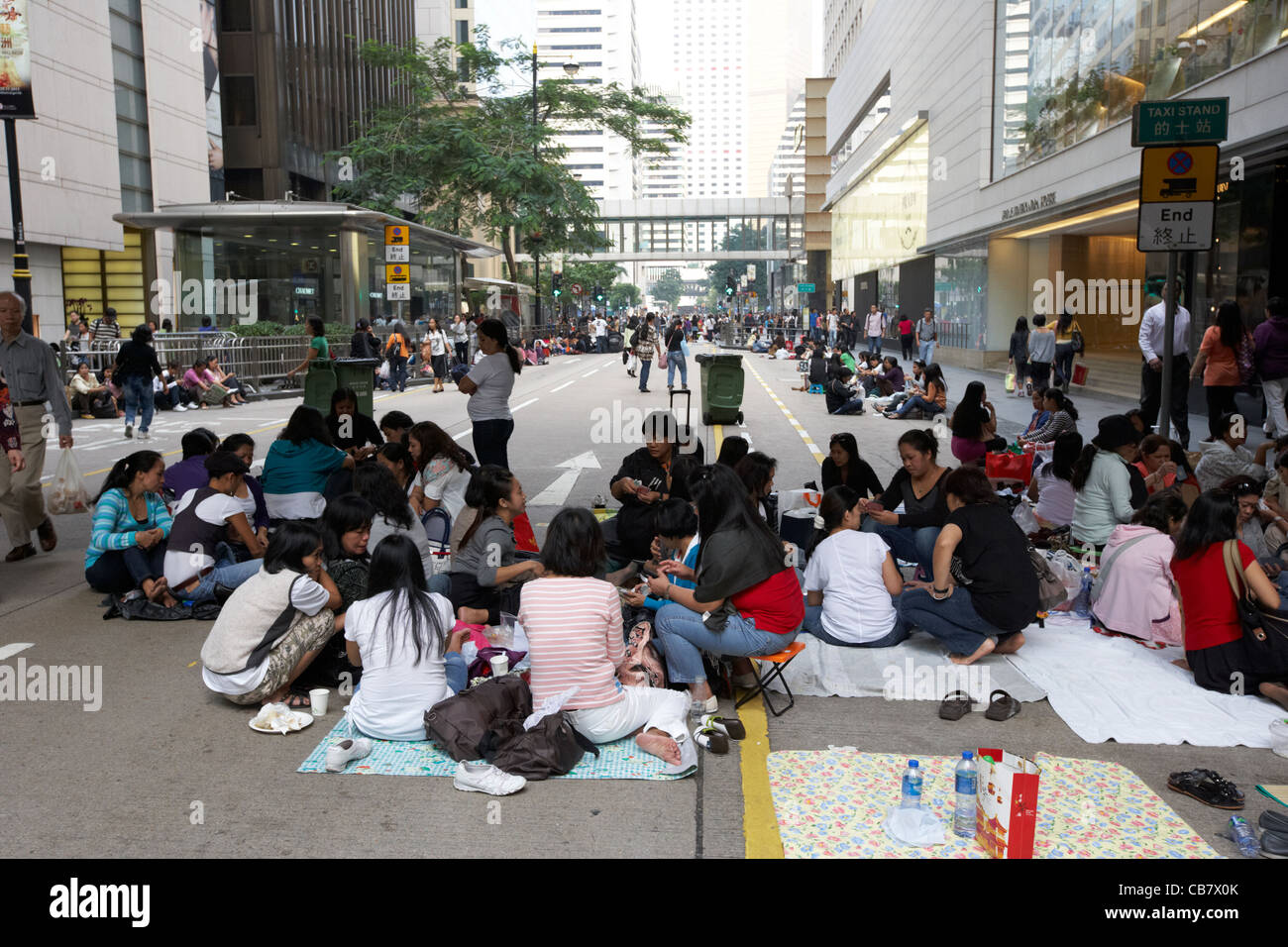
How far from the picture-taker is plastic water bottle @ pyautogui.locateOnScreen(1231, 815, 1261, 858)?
13.7 feet

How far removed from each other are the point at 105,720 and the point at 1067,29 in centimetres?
2493

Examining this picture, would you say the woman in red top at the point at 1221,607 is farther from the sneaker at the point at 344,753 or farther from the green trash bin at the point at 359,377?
the green trash bin at the point at 359,377

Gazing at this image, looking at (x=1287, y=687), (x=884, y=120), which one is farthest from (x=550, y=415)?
(x=884, y=120)

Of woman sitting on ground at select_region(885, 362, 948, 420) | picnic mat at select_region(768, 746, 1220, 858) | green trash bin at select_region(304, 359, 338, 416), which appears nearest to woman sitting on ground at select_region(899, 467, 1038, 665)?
picnic mat at select_region(768, 746, 1220, 858)

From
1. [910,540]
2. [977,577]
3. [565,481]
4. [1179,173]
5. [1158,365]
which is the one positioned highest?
[1179,173]

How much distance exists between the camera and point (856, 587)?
657cm

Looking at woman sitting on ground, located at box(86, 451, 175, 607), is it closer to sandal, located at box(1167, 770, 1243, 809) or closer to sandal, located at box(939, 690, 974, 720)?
sandal, located at box(939, 690, 974, 720)

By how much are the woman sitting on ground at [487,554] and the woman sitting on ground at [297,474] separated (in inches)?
96.8

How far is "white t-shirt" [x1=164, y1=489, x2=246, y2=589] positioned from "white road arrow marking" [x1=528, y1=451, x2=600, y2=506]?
448 cm

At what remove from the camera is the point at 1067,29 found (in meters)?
24.4

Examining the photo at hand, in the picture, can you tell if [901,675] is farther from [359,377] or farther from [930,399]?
[930,399]

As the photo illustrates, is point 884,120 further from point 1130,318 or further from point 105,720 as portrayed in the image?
point 105,720

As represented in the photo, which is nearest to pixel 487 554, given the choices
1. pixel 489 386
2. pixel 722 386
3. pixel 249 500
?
pixel 249 500

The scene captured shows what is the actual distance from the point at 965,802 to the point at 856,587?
233cm
